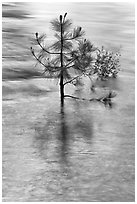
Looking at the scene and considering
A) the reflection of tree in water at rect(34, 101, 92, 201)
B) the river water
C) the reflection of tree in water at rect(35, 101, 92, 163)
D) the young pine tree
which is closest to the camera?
the river water

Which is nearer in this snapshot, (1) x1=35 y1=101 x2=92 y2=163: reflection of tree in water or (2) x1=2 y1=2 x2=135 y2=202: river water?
(2) x1=2 y1=2 x2=135 y2=202: river water

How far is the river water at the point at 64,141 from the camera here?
534 centimetres

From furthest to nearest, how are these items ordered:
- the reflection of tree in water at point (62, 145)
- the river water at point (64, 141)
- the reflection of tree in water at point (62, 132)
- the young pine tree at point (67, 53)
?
1. the young pine tree at point (67, 53)
2. the reflection of tree in water at point (62, 132)
3. the reflection of tree in water at point (62, 145)
4. the river water at point (64, 141)

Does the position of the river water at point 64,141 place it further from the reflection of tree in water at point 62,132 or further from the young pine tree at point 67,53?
the young pine tree at point 67,53

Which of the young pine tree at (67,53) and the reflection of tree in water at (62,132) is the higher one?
the young pine tree at (67,53)

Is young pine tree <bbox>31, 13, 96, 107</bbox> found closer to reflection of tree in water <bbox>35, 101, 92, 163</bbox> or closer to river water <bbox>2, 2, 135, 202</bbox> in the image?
river water <bbox>2, 2, 135, 202</bbox>

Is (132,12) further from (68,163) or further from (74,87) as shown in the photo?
(68,163)

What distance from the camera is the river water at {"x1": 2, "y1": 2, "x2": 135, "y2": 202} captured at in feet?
Result: 17.5

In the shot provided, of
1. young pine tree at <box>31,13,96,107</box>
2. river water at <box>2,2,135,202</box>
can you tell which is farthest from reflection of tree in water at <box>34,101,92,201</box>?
young pine tree at <box>31,13,96,107</box>

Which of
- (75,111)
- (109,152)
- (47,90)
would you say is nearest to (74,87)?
(47,90)

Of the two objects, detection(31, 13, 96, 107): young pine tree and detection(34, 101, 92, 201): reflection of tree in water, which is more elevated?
detection(31, 13, 96, 107): young pine tree

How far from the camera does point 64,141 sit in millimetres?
6457

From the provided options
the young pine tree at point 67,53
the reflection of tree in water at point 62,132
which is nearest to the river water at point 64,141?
the reflection of tree in water at point 62,132

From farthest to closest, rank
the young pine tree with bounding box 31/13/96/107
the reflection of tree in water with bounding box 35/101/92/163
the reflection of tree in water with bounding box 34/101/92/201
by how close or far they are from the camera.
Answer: the young pine tree with bounding box 31/13/96/107 < the reflection of tree in water with bounding box 35/101/92/163 < the reflection of tree in water with bounding box 34/101/92/201
